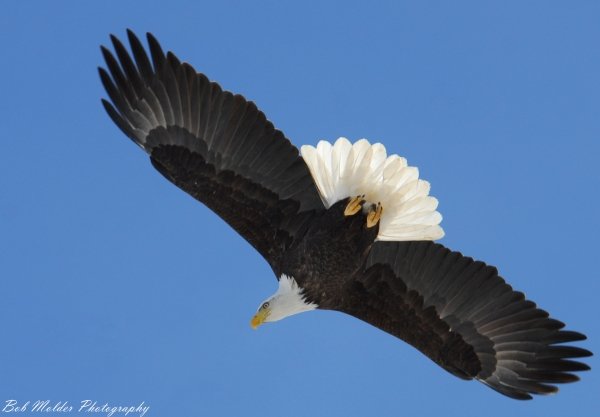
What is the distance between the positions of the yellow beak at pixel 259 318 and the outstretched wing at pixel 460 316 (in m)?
0.82

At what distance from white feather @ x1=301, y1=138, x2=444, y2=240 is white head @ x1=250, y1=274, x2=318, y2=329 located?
871 millimetres

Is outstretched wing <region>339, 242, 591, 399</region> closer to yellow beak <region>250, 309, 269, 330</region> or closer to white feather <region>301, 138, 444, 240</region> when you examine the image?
white feather <region>301, 138, 444, 240</region>

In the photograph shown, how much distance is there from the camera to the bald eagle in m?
19.1

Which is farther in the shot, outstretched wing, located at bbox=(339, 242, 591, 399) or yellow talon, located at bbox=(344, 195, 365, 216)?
outstretched wing, located at bbox=(339, 242, 591, 399)

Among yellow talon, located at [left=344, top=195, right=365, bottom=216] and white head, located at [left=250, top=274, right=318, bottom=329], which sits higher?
yellow talon, located at [left=344, top=195, right=365, bottom=216]

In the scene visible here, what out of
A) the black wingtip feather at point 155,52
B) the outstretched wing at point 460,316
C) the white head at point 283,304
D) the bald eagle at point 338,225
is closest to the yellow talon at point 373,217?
the bald eagle at point 338,225

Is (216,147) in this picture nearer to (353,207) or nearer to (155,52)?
(155,52)

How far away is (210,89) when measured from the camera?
1923 cm

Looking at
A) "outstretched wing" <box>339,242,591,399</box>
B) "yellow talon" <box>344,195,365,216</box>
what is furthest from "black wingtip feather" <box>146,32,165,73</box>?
"outstretched wing" <box>339,242,591,399</box>

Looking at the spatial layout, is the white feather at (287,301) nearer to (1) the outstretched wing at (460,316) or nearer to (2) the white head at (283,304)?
(2) the white head at (283,304)

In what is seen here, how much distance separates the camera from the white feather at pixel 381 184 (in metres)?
19.0

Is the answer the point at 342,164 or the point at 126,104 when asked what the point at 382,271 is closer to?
the point at 342,164

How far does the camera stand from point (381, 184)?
19.2 metres

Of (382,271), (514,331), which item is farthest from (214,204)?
(514,331)
